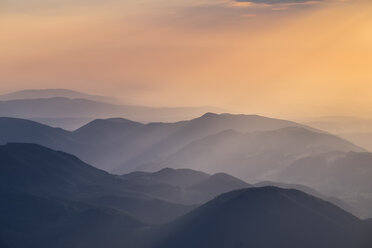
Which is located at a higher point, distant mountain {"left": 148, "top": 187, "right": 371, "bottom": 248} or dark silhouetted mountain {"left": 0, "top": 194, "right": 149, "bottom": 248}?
distant mountain {"left": 148, "top": 187, "right": 371, "bottom": 248}

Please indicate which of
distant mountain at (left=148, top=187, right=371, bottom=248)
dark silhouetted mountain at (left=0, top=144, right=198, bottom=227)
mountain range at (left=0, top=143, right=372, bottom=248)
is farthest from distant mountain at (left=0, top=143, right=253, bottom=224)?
distant mountain at (left=148, top=187, right=371, bottom=248)

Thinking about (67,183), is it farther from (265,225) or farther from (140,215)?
(265,225)

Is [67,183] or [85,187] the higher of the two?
[67,183]

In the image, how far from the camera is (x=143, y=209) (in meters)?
159

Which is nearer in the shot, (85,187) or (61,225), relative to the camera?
(61,225)

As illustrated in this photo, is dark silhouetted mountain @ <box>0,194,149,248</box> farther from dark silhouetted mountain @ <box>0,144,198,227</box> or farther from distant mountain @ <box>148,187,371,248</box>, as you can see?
distant mountain @ <box>148,187,371,248</box>

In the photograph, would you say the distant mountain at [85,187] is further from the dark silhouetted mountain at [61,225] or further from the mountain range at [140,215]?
the dark silhouetted mountain at [61,225]

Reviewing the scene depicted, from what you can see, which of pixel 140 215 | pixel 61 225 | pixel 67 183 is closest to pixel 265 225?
pixel 140 215

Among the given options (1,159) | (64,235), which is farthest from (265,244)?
(1,159)

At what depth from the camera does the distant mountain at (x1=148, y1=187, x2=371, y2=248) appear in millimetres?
113000

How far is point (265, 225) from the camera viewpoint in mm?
116188

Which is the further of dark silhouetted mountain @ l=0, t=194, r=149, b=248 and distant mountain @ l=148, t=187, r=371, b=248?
dark silhouetted mountain @ l=0, t=194, r=149, b=248

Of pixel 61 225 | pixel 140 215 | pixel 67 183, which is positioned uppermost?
pixel 61 225

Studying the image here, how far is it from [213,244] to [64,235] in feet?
125
